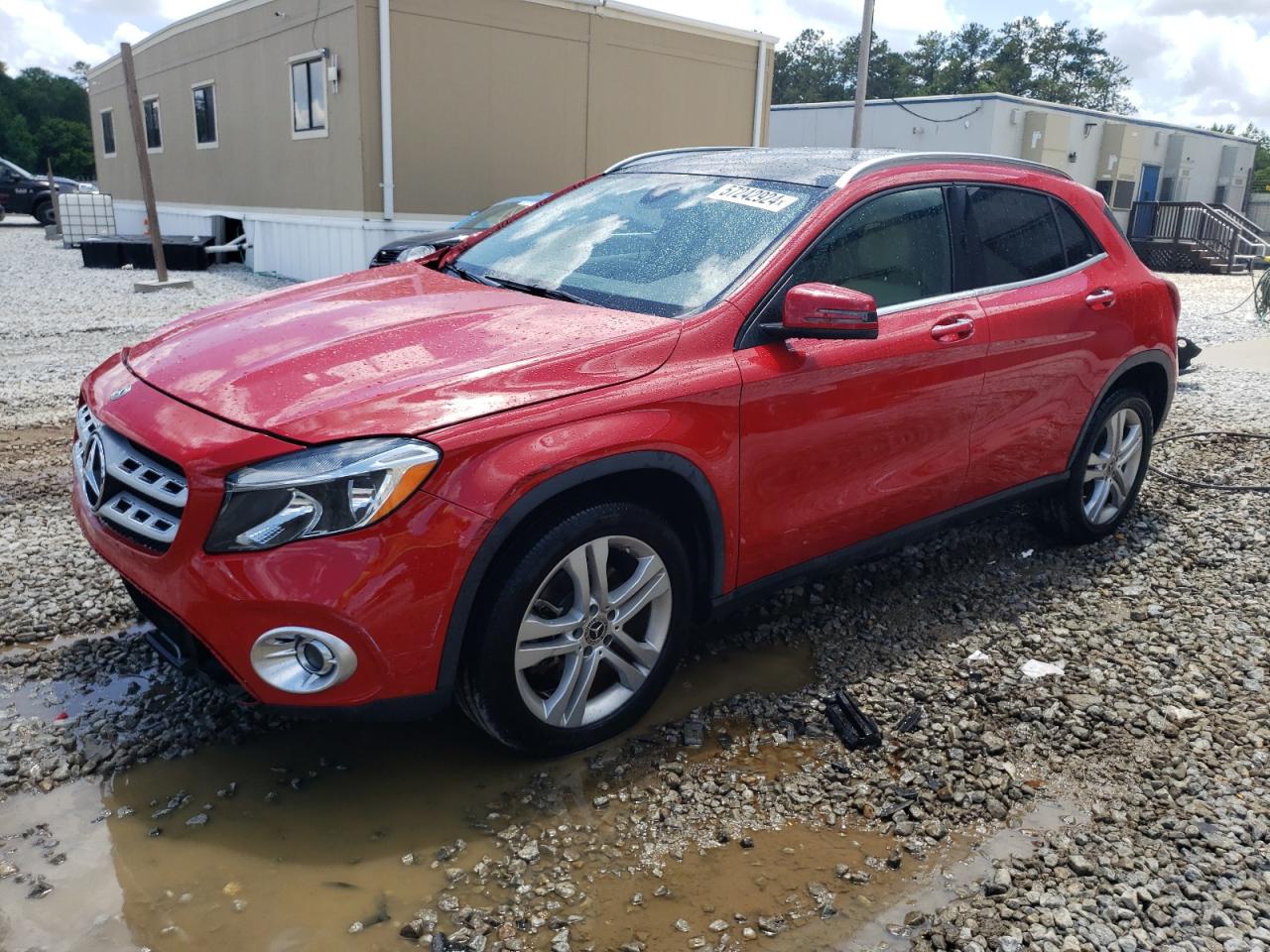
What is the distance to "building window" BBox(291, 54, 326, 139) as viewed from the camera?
1510 centimetres

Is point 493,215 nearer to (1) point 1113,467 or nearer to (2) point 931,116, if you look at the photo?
(1) point 1113,467

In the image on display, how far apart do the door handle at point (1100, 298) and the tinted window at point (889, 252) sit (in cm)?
87

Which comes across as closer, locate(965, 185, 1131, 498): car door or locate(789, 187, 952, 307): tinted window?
locate(789, 187, 952, 307): tinted window

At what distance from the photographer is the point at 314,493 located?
2.45m

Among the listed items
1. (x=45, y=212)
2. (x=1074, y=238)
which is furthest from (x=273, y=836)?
(x=45, y=212)

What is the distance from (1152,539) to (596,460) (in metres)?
3.55

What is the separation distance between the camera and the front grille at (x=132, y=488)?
2.57 m

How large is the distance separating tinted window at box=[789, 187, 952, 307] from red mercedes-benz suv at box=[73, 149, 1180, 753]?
0.04 ft

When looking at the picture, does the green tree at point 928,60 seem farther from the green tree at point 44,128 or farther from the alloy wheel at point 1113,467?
the alloy wheel at point 1113,467

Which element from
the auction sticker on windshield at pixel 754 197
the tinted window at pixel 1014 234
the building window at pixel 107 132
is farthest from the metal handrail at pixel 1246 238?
the building window at pixel 107 132

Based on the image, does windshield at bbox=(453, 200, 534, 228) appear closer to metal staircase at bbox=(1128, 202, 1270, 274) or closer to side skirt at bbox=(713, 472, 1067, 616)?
side skirt at bbox=(713, 472, 1067, 616)

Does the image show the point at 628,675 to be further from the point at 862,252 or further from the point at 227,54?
the point at 227,54

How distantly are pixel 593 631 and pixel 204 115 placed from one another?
19823mm

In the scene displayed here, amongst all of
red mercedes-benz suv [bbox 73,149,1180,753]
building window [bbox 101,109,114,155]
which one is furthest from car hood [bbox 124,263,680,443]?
building window [bbox 101,109,114,155]
